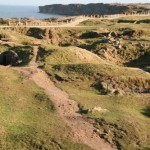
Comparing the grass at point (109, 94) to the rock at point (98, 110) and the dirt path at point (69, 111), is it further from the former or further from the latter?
the dirt path at point (69, 111)

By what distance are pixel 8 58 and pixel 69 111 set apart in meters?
23.6

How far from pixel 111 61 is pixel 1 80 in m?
26.4

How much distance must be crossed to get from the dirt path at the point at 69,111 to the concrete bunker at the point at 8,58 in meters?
8.27

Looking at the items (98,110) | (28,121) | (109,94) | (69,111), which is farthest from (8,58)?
(28,121)

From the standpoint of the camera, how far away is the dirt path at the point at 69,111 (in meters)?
32.2

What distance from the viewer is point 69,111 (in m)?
36.7

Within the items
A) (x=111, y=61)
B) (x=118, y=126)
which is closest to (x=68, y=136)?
(x=118, y=126)

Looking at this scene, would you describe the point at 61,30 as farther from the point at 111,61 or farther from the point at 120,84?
the point at 120,84

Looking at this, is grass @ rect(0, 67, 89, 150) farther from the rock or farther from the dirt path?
the rock

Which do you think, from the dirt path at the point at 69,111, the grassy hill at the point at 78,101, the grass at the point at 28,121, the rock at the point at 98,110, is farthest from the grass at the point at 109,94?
the grass at the point at 28,121

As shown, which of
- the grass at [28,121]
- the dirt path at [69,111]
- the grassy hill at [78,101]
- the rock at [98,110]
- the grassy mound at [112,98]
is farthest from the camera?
the rock at [98,110]

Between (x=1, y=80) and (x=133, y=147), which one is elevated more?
(x=1, y=80)

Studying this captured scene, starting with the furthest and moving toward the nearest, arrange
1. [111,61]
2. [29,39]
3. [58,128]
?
[29,39] → [111,61] → [58,128]

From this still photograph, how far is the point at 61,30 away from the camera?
8544 centimetres
